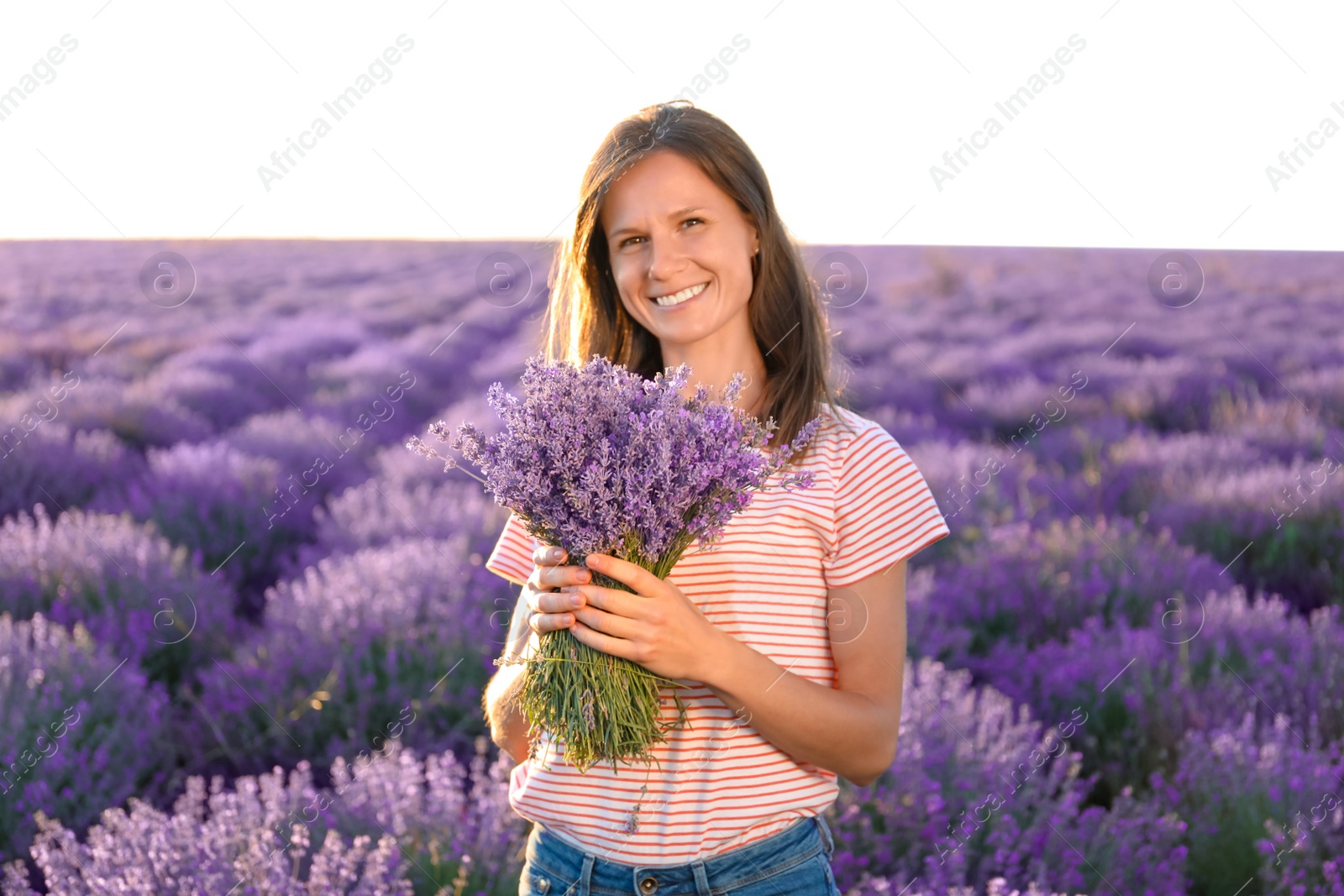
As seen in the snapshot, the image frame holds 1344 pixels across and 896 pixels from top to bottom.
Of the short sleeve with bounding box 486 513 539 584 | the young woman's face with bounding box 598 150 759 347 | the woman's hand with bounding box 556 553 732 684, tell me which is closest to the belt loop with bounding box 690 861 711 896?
the woman's hand with bounding box 556 553 732 684

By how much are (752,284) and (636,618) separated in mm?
858

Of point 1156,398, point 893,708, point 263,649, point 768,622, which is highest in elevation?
point 1156,398

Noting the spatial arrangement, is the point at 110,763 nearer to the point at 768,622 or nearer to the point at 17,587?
the point at 17,587

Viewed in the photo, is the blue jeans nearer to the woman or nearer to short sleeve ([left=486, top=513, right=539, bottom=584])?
the woman

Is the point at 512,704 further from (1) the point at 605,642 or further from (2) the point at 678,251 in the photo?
(2) the point at 678,251

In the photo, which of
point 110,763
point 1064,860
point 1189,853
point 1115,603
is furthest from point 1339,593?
point 110,763

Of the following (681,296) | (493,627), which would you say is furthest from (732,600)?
(493,627)

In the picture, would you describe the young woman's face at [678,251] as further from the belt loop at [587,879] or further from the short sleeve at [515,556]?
the belt loop at [587,879]

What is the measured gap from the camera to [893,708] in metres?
1.74

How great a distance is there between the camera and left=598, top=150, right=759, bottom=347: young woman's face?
191 centimetres

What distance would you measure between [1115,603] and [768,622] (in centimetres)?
350

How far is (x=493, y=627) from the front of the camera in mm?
4289

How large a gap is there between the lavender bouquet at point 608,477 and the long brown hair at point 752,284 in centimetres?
44

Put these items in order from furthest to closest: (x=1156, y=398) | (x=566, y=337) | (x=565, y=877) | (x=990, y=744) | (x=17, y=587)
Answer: (x=1156, y=398) < (x=17, y=587) < (x=990, y=744) < (x=566, y=337) < (x=565, y=877)
